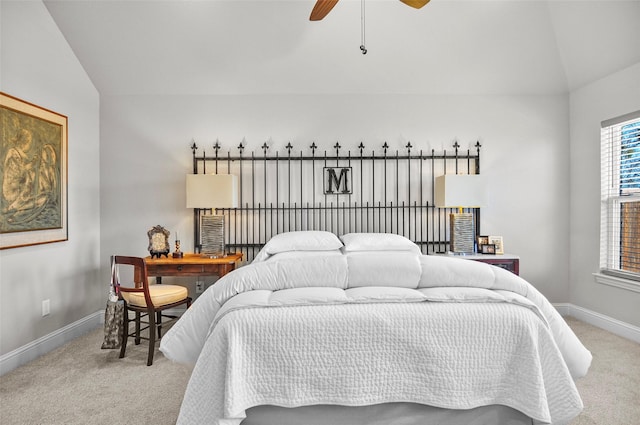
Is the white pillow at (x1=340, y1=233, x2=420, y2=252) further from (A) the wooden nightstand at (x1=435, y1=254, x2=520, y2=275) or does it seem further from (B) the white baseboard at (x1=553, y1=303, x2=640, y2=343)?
(B) the white baseboard at (x1=553, y1=303, x2=640, y2=343)

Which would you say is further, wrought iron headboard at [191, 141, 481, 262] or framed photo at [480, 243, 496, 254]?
wrought iron headboard at [191, 141, 481, 262]

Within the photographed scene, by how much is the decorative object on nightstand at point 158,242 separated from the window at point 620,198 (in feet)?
14.1

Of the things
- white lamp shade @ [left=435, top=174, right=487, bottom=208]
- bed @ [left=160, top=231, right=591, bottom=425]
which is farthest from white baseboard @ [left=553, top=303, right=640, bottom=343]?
bed @ [left=160, top=231, right=591, bottom=425]

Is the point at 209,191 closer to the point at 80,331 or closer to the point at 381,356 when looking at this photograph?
the point at 80,331

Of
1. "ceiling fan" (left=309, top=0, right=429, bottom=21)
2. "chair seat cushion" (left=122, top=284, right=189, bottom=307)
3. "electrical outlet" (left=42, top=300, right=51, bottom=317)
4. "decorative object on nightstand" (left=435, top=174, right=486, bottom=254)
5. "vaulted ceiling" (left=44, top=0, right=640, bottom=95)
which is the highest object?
"vaulted ceiling" (left=44, top=0, right=640, bottom=95)

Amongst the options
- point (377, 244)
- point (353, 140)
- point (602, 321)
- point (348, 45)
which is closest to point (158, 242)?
point (377, 244)

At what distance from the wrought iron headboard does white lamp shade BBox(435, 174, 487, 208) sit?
32cm

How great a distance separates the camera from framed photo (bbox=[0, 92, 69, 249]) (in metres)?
2.74

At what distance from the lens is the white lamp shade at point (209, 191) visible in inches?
145

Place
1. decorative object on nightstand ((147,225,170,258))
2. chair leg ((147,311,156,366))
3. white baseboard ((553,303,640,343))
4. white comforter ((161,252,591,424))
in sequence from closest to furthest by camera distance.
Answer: white comforter ((161,252,591,424)) → chair leg ((147,311,156,366)) → white baseboard ((553,303,640,343)) → decorative object on nightstand ((147,225,170,258))

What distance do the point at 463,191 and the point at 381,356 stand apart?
2.60m

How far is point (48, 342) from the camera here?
316cm

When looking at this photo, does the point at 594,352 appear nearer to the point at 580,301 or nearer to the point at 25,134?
the point at 580,301

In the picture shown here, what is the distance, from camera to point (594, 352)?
9.98 feet
